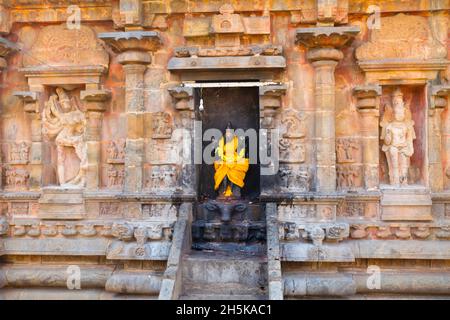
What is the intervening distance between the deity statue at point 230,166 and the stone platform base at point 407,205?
8.56 feet

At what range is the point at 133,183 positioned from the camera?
9.24 metres

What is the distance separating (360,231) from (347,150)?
1447mm

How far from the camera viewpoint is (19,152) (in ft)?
32.5

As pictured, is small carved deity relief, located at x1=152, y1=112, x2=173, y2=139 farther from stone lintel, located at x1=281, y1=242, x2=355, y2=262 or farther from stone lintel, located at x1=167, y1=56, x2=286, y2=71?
stone lintel, located at x1=281, y1=242, x2=355, y2=262

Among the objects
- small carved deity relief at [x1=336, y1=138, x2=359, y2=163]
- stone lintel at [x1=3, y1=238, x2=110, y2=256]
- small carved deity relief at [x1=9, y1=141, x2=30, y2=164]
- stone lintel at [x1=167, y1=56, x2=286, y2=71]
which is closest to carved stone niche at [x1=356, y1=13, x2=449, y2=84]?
small carved deity relief at [x1=336, y1=138, x2=359, y2=163]

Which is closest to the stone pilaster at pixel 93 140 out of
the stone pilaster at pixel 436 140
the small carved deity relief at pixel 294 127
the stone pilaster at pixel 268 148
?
the stone pilaster at pixel 268 148

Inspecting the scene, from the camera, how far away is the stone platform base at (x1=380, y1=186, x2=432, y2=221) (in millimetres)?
9000

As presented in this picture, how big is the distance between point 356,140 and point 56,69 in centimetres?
568

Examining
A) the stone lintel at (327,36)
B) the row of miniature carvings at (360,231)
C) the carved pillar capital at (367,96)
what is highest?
the stone lintel at (327,36)

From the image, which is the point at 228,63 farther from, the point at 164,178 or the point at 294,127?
the point at 164,178

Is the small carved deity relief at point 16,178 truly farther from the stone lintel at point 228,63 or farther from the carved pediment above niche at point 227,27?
the carved pediment above niche at point 227,27

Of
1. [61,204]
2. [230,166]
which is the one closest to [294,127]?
[230,166]

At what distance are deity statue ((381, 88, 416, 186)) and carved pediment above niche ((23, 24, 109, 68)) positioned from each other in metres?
5.36

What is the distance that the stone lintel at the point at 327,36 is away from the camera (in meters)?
8.65
